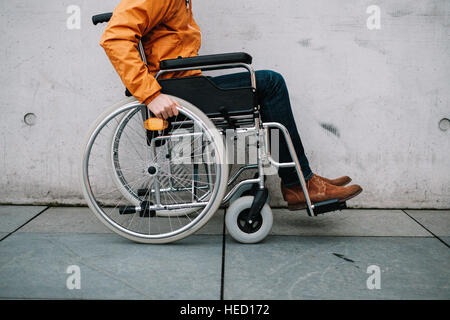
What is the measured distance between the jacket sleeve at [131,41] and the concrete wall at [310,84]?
0.83 metres

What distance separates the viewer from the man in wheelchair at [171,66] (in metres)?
1.98

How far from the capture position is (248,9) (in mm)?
2775

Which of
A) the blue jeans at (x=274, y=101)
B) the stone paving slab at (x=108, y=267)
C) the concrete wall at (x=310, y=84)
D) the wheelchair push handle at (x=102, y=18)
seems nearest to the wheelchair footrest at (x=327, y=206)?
the blue jeans at (x=274, y=101)

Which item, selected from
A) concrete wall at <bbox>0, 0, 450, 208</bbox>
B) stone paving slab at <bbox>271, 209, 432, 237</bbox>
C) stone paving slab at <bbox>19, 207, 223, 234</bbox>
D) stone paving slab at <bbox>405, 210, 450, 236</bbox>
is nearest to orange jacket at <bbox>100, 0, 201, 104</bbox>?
concrete wall at <bbox>0, 0, 450, 208</bbox>

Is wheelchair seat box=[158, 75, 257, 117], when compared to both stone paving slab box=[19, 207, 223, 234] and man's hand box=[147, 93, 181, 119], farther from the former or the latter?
stone paving slab box=[19, 207, 223, 234]

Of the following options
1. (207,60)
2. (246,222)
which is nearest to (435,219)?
(246,222)

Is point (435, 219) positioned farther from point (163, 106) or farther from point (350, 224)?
point (163, 106)

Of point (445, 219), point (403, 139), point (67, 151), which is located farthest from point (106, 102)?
point (445, 219)

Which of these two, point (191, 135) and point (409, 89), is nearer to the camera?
point (191, 135)

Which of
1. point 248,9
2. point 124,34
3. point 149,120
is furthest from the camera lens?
point 248,9

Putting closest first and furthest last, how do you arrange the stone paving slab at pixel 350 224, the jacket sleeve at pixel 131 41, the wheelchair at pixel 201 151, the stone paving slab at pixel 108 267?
the stone paving slab at pixel 108 267, the jacket sleeve at pixel 131 41, the wheelchair at pixel 201 151, the stone paving slab at pixel 350 224

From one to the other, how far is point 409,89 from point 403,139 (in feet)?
1.07

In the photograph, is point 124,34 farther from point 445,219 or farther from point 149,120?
point 445,219

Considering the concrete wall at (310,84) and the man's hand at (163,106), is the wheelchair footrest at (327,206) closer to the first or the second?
the concrete wall at (310,84)
